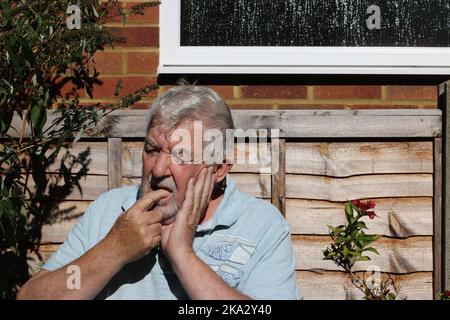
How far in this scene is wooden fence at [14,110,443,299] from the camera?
3682 millimetres

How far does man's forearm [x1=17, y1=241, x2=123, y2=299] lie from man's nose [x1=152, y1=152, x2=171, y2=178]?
321 millimetres

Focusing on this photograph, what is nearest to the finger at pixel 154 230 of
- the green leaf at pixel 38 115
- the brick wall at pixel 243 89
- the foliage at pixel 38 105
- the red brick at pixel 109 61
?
the foliage at pixel 38 105

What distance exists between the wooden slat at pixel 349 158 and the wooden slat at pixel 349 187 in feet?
0.11

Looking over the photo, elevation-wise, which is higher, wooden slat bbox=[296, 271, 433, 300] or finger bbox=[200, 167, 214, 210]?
finger bbox=[200, 167, 214, 210]

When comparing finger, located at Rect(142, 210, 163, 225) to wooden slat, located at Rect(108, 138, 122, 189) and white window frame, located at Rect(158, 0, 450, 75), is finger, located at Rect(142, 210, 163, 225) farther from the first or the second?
white window frame, located at Rect(158, 0, 450, 75)

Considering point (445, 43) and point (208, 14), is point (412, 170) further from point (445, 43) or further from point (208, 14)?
point (208, 14)

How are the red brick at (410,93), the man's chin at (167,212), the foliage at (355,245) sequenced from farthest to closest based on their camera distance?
the red brick at (410,93)
the foliage at (355,245)
the man's chin at (167,212)

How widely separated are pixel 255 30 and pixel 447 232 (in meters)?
1.50

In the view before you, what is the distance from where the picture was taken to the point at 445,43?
3.95 meters

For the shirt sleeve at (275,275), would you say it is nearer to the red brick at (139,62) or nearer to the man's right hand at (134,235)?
the man's right hand at (134,235)

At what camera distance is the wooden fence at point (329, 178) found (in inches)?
145

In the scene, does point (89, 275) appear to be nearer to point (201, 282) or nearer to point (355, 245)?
point (201, 282)

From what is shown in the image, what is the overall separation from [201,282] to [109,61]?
1.88 metres

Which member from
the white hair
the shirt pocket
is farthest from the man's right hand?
the white hair
